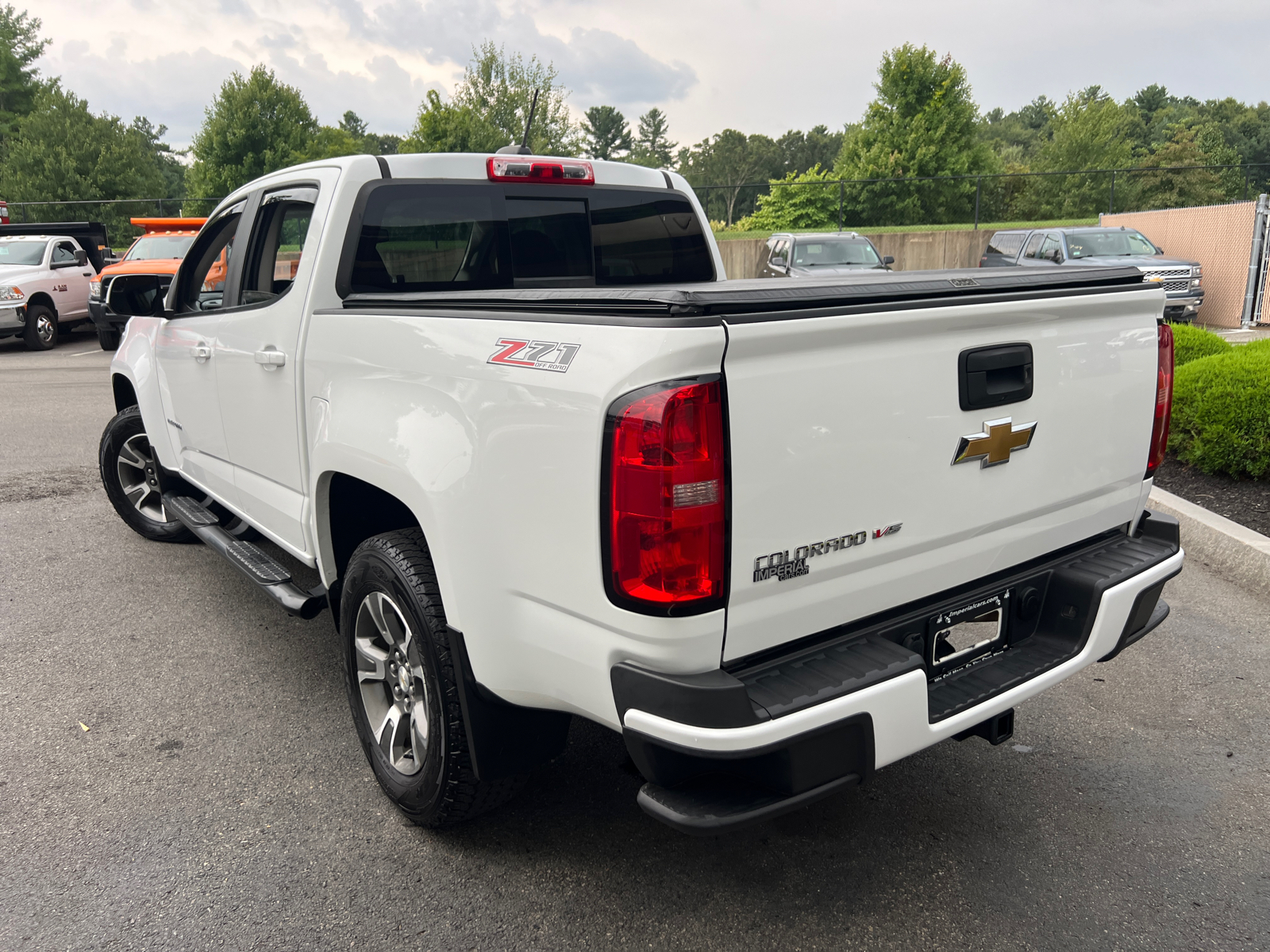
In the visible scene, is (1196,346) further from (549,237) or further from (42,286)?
(42,286)

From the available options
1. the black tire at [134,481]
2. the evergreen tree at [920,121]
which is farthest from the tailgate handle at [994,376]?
the evergreen tree at [920,121]

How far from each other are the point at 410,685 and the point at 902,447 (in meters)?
1.62

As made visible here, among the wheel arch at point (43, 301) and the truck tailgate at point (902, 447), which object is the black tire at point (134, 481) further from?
the wheel arch at point (43, 301)

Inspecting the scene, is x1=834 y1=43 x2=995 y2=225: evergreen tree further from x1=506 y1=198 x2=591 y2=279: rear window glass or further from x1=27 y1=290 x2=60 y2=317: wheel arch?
x1=506 y1=198 x2=591 y2=279: rear window glass

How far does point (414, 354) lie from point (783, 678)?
1.30 m

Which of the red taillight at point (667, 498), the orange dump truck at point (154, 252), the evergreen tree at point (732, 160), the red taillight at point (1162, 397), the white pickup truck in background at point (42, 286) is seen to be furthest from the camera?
the evergreen tree at point (732, 160)

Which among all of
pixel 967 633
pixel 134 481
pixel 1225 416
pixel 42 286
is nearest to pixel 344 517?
pixel 967 633

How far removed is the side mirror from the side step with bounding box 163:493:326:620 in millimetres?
1001

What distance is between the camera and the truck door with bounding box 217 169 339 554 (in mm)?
3268

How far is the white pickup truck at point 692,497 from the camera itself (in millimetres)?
1913

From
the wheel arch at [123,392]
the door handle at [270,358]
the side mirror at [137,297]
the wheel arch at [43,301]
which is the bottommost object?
the wheel arch at [123,392]

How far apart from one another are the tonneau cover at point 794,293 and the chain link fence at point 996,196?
26.4 m

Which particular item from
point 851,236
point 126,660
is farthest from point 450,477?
point 851,236

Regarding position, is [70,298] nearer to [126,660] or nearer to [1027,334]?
[126,660]
